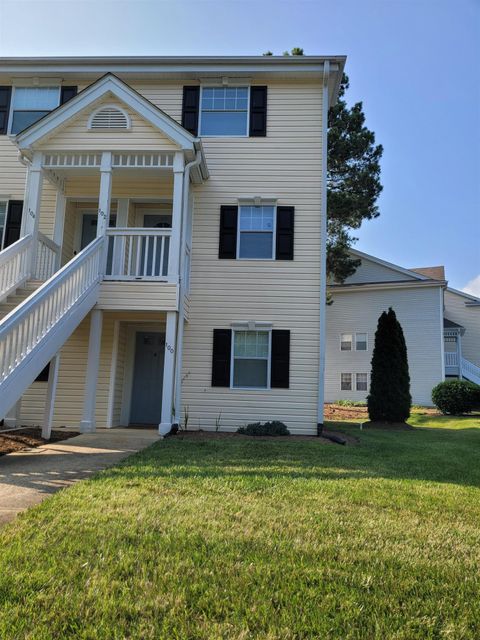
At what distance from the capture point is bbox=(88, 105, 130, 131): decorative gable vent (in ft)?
30.7

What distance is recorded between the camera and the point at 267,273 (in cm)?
1045

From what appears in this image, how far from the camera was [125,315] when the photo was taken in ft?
32.8

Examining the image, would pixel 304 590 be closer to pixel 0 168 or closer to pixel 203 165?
pixel 203 165

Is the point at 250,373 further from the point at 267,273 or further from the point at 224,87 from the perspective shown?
the point at 224,87

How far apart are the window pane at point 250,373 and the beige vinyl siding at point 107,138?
466 cm

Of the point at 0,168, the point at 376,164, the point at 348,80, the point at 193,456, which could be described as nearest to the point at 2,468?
the point at 193,456

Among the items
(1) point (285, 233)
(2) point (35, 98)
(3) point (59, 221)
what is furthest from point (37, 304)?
(2) point (35, 98)

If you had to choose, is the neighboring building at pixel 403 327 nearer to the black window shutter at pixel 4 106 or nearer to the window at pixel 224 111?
the window at pixel 224 111

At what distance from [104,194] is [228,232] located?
281cm

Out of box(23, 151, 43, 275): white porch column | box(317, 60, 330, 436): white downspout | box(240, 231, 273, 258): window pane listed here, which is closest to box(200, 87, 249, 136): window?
box(317, 60, 330, 436): white downspout

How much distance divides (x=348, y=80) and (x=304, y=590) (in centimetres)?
2284

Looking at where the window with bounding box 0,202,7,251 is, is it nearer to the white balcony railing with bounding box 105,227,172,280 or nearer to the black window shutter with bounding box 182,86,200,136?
the white balcony railing with bounding box 105,227,172,280

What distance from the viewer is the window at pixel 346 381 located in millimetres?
22703

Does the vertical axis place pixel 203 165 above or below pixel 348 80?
below
